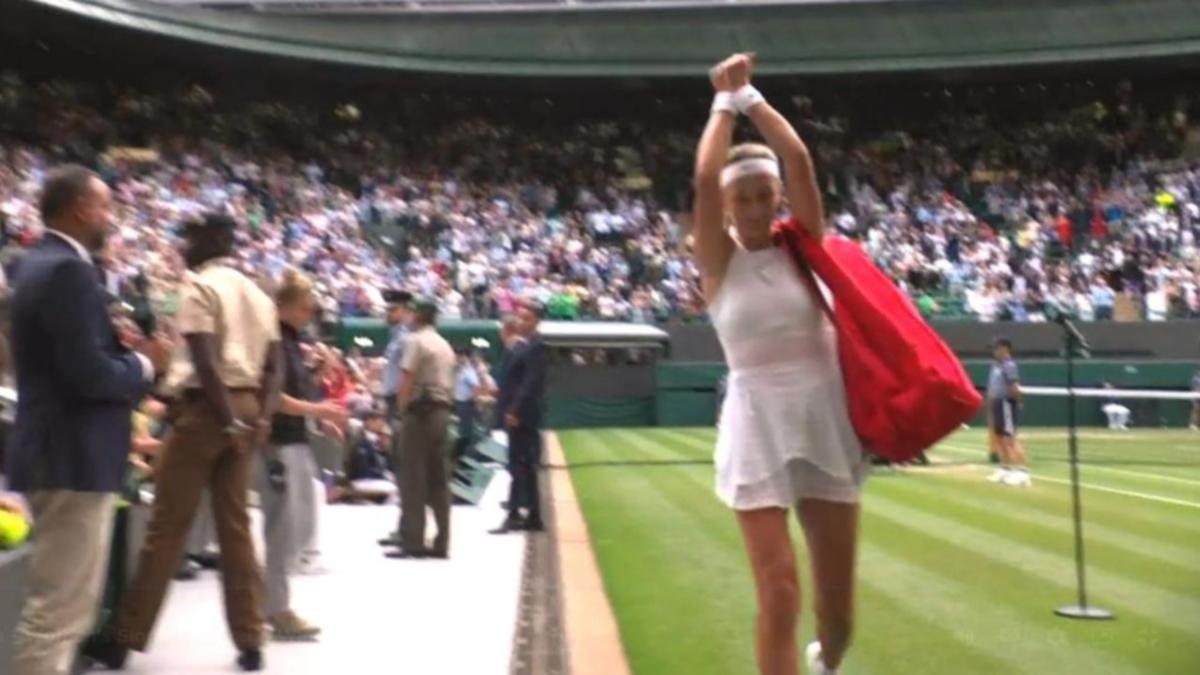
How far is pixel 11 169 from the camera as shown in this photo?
74.9 ft

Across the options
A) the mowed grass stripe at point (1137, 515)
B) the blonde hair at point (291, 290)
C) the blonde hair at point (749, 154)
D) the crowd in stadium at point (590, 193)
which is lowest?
the mowed grass stripe at point (1137, 515)

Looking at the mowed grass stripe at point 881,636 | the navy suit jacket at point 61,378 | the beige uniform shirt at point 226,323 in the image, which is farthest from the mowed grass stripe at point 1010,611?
the navy suit jacket at point 61,378

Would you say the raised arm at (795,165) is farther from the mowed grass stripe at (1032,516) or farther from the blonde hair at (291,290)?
the mowed grass stripe at (1032,516)

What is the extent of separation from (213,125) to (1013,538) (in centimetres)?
2652

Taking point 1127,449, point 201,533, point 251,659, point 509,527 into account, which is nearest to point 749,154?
point 251,659

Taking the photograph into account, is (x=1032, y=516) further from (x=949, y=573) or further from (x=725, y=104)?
(x=725, y=104)

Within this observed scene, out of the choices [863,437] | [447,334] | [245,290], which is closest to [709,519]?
[245,290]

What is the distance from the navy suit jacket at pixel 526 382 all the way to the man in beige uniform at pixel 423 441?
1334 mm

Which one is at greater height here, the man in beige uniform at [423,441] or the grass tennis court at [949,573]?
the man in beige uniform at [423,441]

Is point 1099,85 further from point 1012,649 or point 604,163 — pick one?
point 1012,649

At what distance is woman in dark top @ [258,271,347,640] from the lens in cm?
611

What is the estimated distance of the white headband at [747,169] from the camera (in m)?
3.70

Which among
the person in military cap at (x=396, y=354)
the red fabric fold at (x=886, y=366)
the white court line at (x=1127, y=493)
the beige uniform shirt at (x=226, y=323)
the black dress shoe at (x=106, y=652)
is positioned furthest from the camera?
the white court line at (x=1127, y=493)

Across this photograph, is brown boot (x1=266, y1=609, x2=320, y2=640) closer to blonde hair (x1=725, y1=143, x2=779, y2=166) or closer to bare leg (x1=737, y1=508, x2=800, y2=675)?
bare leg (x1=737, y1=508, x2=800, y2=675)
